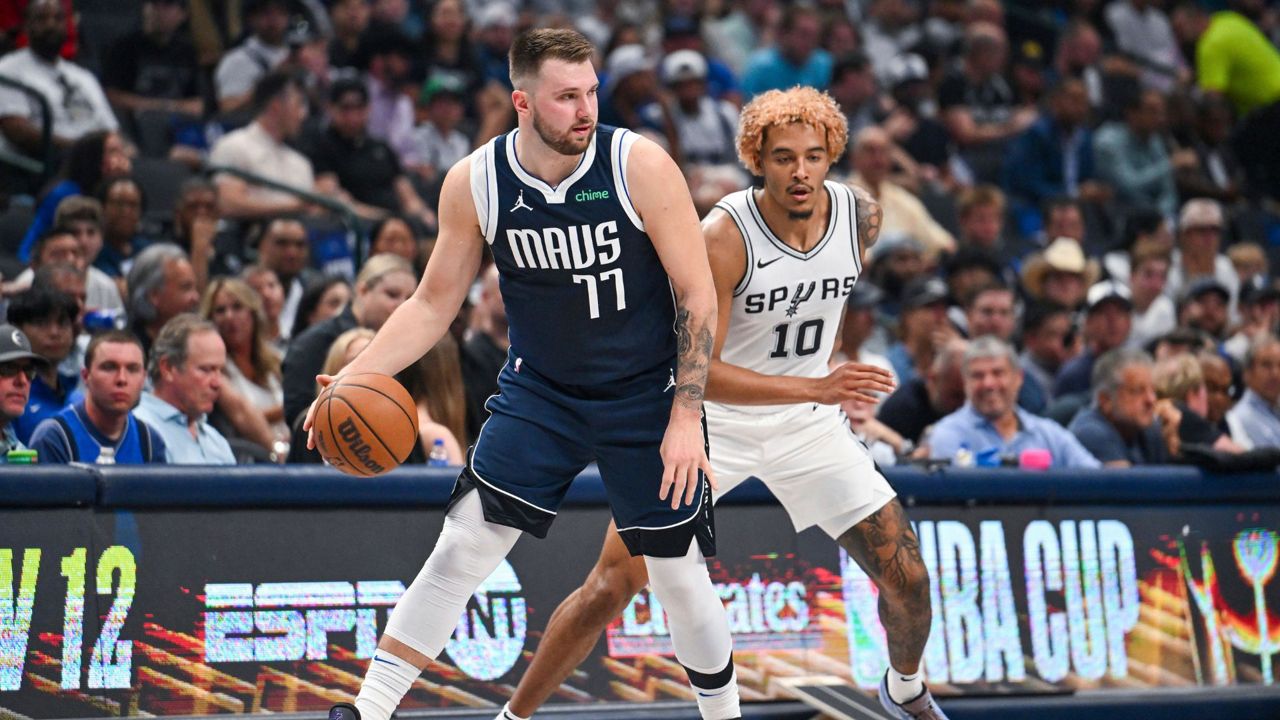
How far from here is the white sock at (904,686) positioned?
6.10 meters

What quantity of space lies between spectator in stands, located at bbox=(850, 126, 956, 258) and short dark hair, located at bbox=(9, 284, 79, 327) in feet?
21.6

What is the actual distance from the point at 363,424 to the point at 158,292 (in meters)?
3.88

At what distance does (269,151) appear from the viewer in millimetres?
11094

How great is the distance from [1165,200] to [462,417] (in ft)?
31.0

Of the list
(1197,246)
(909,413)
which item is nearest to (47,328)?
(909,413)

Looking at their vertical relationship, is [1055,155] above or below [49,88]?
above

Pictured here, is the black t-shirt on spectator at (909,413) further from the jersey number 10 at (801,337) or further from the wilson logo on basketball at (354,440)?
the wilson logo on basketball at (354,440)

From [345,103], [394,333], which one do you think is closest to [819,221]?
[394,333]

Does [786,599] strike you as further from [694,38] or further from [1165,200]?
[1165,200]

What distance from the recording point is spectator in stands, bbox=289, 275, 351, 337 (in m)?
9.05

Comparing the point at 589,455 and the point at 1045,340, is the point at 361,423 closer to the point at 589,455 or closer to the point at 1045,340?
the point at 589,455

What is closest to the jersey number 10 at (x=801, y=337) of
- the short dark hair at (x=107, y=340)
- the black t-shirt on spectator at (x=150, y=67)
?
the short dark hair at (x=107, y=340)

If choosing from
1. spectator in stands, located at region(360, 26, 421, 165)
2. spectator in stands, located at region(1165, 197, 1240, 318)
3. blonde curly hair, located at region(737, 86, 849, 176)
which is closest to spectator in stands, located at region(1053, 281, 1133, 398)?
spectator in stands, located at region(1165, 197, 1240, 318)

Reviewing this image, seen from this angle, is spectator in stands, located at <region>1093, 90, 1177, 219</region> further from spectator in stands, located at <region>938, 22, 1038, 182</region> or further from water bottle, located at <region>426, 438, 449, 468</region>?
water bottle, located at <region>426, 438, 449, 468</region>
